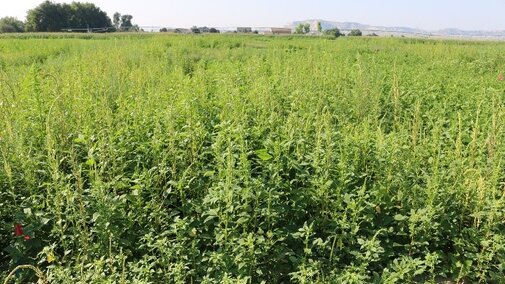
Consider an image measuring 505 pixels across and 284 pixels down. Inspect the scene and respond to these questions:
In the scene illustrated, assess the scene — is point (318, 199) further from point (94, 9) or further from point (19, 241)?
point (94, 9)

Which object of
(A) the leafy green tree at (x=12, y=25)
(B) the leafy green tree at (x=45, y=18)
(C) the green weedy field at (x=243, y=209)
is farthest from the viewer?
(B) the leafy green tree at (x=45, y=18)

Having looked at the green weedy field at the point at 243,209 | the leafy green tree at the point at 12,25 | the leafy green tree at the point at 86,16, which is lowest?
the green weedy field at the point at 243,209

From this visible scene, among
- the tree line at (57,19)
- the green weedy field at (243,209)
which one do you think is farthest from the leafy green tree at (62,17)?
the green weedy field at (243,209)

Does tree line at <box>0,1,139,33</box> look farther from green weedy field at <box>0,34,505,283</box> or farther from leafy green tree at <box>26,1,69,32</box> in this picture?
green weedy field at <box>0,34,505,283</box>

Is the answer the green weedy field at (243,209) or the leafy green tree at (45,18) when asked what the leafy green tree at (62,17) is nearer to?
the leafy green tree at (45,18)

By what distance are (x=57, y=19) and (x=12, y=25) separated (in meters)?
6.72

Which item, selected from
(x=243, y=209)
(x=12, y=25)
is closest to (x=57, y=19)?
(x=12, y=25)

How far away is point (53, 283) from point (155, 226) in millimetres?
767

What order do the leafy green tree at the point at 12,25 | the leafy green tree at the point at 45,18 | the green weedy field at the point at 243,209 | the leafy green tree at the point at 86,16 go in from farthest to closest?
the leafy green tree at the point at 86,16
the leafy green tree at the point at 45,18
the leafy green tree at the point at 12,25
the green weedy field at the point at 243,209

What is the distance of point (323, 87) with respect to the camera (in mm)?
5617

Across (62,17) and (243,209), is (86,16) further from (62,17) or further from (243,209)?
(243,209)

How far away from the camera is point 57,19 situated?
64250 millimetres

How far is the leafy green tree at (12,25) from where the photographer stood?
5831 cm

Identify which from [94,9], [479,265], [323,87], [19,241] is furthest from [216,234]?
[94,9]
